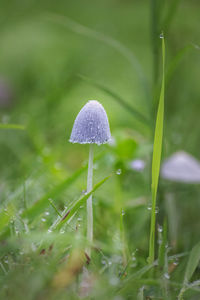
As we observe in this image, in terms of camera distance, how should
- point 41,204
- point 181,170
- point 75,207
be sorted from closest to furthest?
point 75,207 < point 41,204 < point 181,170

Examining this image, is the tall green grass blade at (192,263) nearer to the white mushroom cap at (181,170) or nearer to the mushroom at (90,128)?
the mushroom at (90,128)

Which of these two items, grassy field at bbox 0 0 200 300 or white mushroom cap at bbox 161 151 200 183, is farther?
white mushroom cap at bbox 161 151 200 183

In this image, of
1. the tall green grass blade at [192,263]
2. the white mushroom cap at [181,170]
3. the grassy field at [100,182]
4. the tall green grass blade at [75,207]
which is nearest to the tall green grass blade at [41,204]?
the grassy field at [100,182]

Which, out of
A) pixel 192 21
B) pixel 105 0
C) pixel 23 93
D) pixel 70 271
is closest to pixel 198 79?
pixel 192 21

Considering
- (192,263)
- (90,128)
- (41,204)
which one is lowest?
(192,263)

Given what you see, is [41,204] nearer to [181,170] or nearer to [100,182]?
[100,182]

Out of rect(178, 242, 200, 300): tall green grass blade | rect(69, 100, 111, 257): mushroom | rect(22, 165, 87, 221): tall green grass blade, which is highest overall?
rect(69, 100, 111, 257): mushroom

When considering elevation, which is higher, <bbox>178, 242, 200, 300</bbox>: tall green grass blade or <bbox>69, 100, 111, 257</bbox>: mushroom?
<bbox>69, 100, 111, 257</bbox>: mushroom

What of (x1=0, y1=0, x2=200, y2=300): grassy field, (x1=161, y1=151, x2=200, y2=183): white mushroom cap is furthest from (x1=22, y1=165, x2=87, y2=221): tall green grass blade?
(x1=161, y1=151, x2=200, y2=183): white mushroom cap

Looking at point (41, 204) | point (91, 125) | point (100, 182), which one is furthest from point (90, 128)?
point (41, 204)

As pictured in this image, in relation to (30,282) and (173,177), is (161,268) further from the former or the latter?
(173,177)

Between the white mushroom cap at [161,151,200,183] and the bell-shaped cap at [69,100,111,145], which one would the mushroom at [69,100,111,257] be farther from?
the white mushroom cap at [161,151,200,183]
